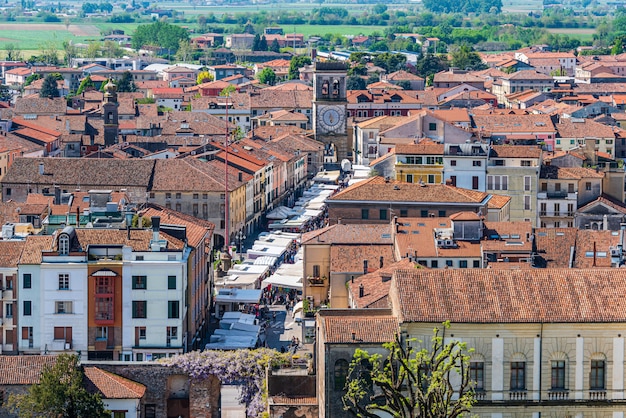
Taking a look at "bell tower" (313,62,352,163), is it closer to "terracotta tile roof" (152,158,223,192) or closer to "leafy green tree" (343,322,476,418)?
"terracotta tile roof" (152,158,223,192)

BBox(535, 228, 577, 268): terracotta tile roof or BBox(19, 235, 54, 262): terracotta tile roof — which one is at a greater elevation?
BBox(19, 235, 54, 262): terracotta tile roof

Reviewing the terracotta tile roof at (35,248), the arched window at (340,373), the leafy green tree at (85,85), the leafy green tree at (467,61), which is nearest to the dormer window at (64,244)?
the terracotta tile roof at (35,248)

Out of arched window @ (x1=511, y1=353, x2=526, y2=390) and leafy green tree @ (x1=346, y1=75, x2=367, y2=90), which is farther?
leafy green tree @ (x1=346, y1=75, x2=367, y2=90)

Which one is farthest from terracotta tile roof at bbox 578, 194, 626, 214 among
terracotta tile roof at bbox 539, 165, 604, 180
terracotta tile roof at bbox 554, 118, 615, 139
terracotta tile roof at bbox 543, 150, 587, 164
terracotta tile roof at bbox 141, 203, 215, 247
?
terracotta tile roof at bbox 554, 118, 615, 139

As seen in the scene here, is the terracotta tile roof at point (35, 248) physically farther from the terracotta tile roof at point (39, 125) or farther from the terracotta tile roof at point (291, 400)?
the terracotta tile roof at point (39, 125)

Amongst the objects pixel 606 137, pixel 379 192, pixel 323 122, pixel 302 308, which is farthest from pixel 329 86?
pixel 302 308
